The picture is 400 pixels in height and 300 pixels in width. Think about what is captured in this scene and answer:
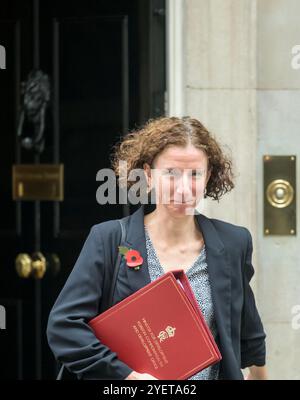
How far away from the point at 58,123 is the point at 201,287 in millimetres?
2322

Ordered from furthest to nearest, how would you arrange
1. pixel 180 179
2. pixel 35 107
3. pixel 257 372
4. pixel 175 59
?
pixel 35 107, pixel 175 59, pixel 257 372, pixel 180 179

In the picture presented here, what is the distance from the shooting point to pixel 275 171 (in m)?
4.15

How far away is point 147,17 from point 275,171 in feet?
3.43

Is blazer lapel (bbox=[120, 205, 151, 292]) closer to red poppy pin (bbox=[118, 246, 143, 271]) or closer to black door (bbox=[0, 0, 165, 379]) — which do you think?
red poppy pin (bbox=[118, 246, 143, 271])

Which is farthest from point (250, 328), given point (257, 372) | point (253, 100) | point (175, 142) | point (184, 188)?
point (253, 100)

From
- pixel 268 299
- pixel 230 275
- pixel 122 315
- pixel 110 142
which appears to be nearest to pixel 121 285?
pixel 122 315

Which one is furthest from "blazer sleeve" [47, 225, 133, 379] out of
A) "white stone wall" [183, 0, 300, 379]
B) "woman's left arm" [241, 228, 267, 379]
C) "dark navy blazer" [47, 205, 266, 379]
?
"white stone wall" [183, 0, 300, 379]

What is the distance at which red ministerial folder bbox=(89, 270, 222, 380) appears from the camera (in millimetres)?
2508

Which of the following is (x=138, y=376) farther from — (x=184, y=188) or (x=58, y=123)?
(x=58, y=123)

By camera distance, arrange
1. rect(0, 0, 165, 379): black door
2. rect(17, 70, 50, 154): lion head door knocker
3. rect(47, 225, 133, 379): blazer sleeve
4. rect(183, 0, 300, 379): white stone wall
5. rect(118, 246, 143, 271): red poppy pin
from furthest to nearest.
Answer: rect(17, 70, 50, 154): lion head door knocker < rect(0, 0, 165, 379): black door < rect(183, 0, 300, 379): white stone wall < rect(118, 246, 143, 271): red poppy pin < rect(47, 225, 133, 379): blazer sleeve

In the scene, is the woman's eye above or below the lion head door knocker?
below

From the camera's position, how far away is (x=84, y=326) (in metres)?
2.53

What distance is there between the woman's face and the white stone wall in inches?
57.7

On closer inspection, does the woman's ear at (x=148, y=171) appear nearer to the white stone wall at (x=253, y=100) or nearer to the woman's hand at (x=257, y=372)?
the woman's hand at (x=257, y=372)
